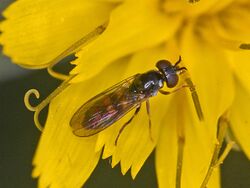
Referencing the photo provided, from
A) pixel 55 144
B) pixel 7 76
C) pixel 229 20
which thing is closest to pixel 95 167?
pixel 55 144

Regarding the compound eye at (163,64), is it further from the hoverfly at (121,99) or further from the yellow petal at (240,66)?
the yellow petal at (240,66)

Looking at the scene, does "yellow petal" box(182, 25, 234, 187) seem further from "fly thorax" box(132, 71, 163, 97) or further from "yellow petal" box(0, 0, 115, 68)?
"yellow petal" box(0, 0, 115, 68)

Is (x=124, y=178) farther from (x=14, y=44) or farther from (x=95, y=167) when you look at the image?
(x=14, y=44)

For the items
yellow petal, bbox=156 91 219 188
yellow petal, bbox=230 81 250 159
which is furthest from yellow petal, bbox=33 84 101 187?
yellow petal, bbox=230 81 250 159

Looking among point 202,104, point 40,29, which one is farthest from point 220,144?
point 40,29

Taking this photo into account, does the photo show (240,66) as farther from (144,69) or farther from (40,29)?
(40,29)

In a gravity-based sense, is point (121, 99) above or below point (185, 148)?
above
